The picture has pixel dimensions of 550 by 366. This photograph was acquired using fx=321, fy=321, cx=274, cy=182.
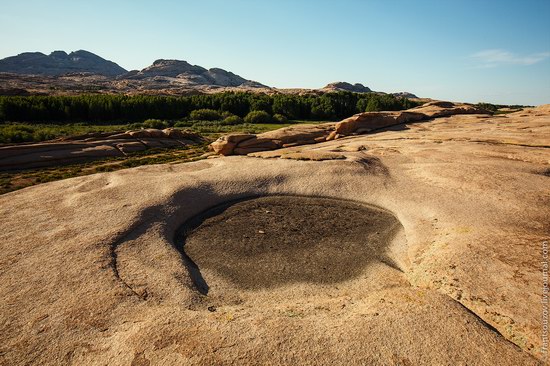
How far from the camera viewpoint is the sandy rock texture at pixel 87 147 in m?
34.2

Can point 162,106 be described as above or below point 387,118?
below

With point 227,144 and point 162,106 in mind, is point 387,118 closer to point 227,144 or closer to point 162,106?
point 227,144

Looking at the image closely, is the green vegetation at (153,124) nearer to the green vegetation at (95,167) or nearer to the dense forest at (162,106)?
the dense forest at (162,106)

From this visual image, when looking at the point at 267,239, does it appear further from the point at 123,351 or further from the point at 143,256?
the point at 123,351

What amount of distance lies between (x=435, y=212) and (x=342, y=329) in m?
11.0

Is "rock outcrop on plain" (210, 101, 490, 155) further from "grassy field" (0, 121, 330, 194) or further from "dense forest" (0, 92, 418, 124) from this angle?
"dense forest" (0, 92, 418, 124)

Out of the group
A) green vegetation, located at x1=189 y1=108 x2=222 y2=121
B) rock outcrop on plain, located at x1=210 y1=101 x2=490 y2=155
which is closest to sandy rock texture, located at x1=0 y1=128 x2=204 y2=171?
rock outcrop on plain, located at x1=210 y1=101 x2=490 y2=155

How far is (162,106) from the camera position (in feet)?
265

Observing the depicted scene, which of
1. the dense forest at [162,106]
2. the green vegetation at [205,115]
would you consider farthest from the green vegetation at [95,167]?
the dense forest at [162,106]

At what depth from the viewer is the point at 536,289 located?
32.6 ft

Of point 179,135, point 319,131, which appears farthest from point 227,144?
point 179,135

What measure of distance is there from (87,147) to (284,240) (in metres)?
35.6

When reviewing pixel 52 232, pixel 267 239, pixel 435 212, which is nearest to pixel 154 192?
pixel 52 232

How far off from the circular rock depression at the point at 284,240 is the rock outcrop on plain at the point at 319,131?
1411cm
